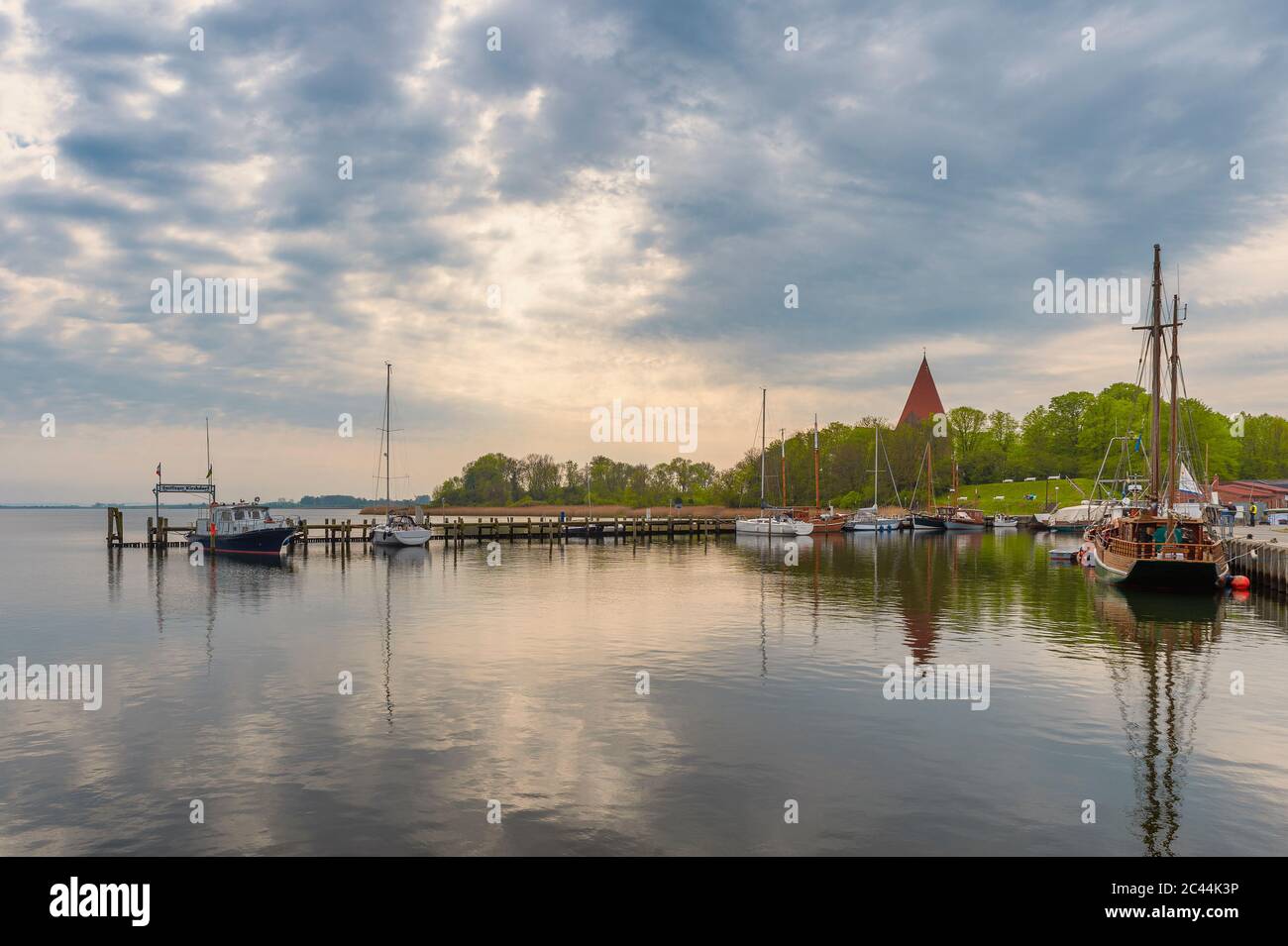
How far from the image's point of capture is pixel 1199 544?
4138 cm

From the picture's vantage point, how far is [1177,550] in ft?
136

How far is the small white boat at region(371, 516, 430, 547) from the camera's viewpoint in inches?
3238

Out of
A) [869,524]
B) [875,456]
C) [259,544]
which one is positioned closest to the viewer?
[259,544]

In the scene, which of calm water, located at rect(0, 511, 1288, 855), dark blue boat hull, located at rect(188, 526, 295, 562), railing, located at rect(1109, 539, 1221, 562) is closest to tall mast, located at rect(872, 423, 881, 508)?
railing, located at rect(1109, 539, 1221, 562)

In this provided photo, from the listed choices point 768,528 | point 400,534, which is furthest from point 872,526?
point 400,534

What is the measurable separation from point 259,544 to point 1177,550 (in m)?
68.6

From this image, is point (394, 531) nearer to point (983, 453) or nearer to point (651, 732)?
point (651, 732)

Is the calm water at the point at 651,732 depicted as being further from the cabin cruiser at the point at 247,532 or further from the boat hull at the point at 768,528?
the boat hull at the point at 768,528

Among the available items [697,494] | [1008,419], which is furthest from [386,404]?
[1008,419]

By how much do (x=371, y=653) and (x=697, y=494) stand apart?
530 feet

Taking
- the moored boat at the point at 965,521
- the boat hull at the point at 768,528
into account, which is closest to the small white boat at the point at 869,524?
the moored boat at the point at 965,521

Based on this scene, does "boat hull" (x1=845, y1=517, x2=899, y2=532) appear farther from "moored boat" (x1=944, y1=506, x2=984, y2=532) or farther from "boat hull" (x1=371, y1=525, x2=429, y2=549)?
"boat hull" (x1=371, y1=525, x2=429, y2=549)

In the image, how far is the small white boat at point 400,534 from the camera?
82.2m
